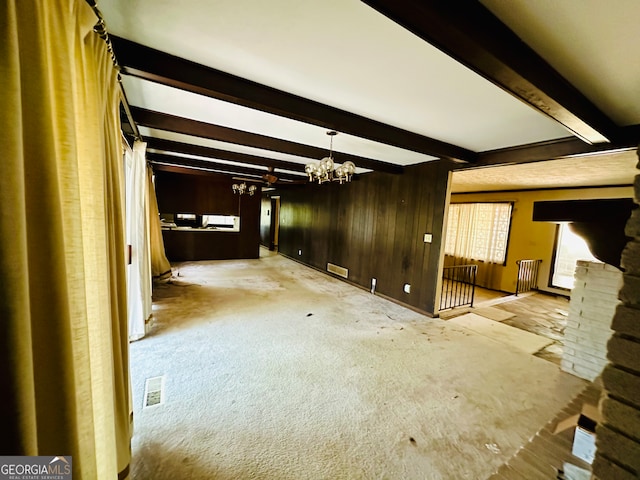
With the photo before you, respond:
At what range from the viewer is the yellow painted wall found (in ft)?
18.3

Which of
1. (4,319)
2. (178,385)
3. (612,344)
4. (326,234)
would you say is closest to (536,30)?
(612,344)

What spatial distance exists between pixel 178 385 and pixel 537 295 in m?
6.97

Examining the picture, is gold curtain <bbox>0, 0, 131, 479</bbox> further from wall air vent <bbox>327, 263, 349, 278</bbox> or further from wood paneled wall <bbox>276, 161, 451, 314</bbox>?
wall air vent <bbox>327, 263, 349, 278</bbox>

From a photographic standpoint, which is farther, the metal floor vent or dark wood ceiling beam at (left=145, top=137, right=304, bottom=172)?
dark wood ceiling beam at (left=145, top=137, right=304, bottom=172)

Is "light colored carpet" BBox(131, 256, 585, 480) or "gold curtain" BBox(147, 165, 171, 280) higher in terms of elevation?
"gold curtain" BBox(147, 165, 171, 280)

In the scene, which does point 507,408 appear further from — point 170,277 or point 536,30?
point 170,277

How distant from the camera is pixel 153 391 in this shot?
6.36 ft

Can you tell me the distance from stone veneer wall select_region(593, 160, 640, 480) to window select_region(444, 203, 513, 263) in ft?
19.9

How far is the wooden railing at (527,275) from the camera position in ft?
18.4

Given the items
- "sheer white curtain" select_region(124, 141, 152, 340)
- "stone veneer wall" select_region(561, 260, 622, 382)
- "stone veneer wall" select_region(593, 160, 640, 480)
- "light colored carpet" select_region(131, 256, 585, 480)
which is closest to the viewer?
"stone veneer wall" select_region(593, 160, 640, 480)

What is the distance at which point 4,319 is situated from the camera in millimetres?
522

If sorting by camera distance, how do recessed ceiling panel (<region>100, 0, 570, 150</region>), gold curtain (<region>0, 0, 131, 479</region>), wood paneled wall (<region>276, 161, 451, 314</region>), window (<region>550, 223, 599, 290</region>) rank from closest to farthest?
gold curtain (<region>0, 0, 131, 479</region>) < recessed ceiling panel (<region>100, 0, 570, 150</region>) < wood paneled wall (<region>276, 161, 451, 314</region>) < window (<region>550, 223, 599, 290</region>)

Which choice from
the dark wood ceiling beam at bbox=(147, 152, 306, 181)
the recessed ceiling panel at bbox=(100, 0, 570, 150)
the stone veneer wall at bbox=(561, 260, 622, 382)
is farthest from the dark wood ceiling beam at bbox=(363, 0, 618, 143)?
the dark wood ceiling beam at bbox=(147, 152, 306, 181)

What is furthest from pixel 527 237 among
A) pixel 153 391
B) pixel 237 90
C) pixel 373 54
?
pixel 153 391
